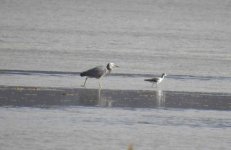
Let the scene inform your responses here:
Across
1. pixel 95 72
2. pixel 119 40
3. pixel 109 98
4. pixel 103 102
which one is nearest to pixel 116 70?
pixel 95 72

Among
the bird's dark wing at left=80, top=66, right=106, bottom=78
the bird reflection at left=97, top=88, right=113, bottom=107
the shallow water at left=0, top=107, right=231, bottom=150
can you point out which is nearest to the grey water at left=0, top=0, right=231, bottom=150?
the shallow water at left=0, top=107, right=231, bottom=150

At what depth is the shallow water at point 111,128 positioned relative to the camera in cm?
1459

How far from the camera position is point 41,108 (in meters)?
18.1

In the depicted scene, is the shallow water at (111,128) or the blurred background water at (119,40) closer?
the shallow water at (111,128)

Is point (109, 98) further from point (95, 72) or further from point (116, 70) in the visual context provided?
point (116, 70)

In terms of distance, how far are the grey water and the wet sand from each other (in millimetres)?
614

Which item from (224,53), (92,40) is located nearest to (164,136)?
(224,53)

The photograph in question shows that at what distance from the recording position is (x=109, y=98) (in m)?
20.1

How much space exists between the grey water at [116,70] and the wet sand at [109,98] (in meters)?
0.61

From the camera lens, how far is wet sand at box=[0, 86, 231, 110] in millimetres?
19109

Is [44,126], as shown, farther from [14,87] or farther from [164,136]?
[14,87]

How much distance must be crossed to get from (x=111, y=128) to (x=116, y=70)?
10.4 m

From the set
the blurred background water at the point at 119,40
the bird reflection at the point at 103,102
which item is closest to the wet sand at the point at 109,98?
the bird reflection at the point at 103,102

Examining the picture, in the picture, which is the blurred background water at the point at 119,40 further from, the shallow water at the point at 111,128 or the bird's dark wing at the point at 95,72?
the shallow water at the point at 111,128
